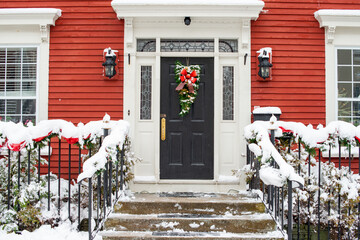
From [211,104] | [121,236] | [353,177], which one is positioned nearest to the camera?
[121,236]

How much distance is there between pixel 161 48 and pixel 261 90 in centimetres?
185

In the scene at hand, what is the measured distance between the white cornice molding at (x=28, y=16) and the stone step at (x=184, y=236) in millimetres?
3865

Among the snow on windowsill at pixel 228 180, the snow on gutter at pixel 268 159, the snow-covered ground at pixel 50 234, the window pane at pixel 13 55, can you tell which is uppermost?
the window pane at pixel 13 55

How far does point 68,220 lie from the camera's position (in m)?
4.67

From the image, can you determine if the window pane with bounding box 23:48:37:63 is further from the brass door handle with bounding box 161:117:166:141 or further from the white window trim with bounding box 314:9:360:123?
the white window trim with bounding box 314:9:360:123

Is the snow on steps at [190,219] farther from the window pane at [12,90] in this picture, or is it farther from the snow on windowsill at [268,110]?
the window pane at [12,90]

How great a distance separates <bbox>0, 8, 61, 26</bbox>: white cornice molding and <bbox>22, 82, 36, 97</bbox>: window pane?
1026 mm

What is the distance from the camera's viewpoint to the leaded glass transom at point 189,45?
6348 mm

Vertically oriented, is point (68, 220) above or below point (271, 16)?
below

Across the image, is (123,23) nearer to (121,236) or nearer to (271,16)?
(271,16)

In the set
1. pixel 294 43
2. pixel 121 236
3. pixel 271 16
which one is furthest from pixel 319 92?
pixel 121 236

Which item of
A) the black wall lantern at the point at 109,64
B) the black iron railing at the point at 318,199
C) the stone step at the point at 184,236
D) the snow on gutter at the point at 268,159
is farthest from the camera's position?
the black wall lantern at the point at 109,64

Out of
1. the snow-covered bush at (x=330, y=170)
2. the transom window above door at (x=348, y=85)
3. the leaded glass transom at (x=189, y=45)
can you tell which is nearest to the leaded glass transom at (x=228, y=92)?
the leaded glass transom at (x=189, y=45)

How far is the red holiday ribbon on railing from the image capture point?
6.12m
